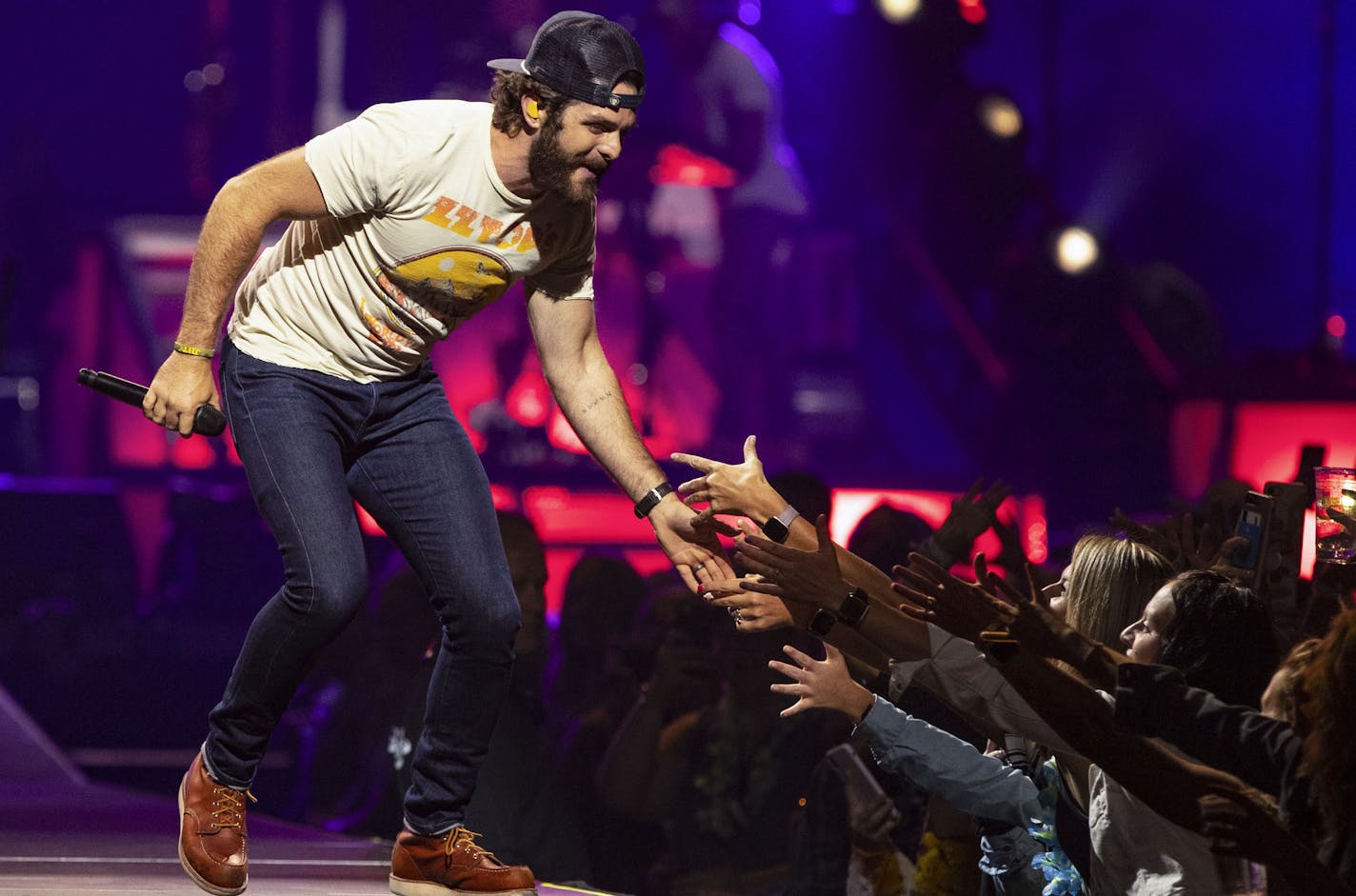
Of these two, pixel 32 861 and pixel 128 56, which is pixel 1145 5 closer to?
pixel 128 56

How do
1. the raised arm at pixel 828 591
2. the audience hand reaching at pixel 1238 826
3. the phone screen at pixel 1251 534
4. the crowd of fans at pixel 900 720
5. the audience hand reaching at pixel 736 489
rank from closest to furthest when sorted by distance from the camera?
1. the audience hand reaching at pixel 1238 826
2. the crowd of fans at pixel 900 720
3. the raised arm at pixel 828 591
4. the audience hand reaching at pixel 736 489
5. the phone screen at pixel 1251 534

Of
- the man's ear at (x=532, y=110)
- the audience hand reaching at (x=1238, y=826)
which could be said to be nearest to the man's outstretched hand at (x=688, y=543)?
the man's ear at (x=532, y=110)

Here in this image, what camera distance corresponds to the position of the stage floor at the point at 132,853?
2.80m

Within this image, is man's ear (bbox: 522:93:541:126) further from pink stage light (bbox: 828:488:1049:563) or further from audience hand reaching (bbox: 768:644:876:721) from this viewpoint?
pink stage light (bbox: 828:488:1049:563)

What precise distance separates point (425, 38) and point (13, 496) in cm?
264

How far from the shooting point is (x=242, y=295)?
262 cm

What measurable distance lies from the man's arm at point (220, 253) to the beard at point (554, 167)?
348 mm

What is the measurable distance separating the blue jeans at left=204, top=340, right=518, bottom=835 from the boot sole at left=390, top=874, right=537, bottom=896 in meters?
0.10

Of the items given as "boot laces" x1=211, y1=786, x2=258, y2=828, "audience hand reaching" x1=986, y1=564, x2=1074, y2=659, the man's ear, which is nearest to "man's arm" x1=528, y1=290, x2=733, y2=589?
the man's ear

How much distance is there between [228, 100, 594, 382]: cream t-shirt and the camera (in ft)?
7.90

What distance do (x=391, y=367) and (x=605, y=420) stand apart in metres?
0.41

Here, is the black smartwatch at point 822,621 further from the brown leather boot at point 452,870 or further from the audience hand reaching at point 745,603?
the brown leather boot at point 452,870

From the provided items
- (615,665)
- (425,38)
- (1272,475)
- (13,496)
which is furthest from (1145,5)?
(13,496)

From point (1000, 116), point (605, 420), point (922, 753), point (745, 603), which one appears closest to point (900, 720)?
point (922, 753)
